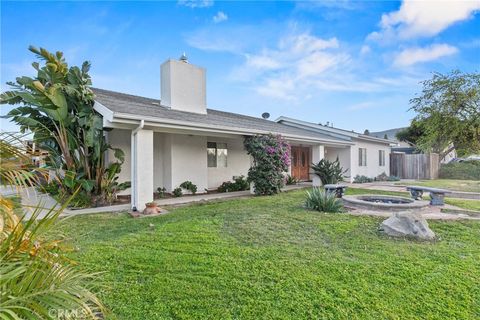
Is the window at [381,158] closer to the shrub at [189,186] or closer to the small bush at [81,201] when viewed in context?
the shrub at [189,186]

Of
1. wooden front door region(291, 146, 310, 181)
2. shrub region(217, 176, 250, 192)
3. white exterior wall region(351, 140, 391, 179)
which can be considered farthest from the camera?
wooden front door region(291, 146, 310, 181)

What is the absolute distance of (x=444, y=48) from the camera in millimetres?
15266

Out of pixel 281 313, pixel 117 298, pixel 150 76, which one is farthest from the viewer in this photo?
pixel 150 76

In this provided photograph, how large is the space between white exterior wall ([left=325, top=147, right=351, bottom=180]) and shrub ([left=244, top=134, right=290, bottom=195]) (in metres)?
8.18

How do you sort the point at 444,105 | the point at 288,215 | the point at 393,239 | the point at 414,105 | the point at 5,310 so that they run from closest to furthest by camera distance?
1. the point at 5,310
2. the point at 393,239
3. the point at 288,215
4. the point at 444,105
5. the point at 414,105

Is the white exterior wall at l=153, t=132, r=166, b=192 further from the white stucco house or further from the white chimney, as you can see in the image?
the white chimney

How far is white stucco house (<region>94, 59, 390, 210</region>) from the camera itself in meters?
8.23

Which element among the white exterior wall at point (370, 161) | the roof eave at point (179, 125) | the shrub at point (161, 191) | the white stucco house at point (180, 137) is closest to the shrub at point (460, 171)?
the white exterior wall at point (370, 161)

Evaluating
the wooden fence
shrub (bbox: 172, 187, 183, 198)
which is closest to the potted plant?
shrub (bbox: 172, 187, 183, 198)

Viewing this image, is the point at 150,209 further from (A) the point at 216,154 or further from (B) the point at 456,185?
(B) the point at 456,185

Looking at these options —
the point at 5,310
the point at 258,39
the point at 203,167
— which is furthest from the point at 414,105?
the point at 5,310

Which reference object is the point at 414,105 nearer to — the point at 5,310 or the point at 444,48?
the point at 444,48

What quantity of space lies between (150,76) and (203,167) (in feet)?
21.5

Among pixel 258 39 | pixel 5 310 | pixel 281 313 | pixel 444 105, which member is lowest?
pixel 281 313
